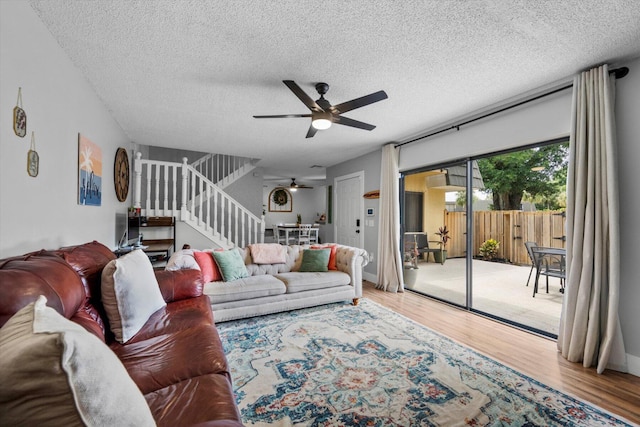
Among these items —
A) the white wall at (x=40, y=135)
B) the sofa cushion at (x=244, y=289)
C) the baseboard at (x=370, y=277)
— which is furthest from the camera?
the baseboard at (x=370, y=277)

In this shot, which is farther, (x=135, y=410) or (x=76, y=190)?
(x=76, y=190)

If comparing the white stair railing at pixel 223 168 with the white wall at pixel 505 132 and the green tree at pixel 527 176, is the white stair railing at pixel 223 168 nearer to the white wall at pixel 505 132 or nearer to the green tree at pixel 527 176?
the white wall at pixel 505 132

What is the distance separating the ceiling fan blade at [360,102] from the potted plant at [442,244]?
10.6 ft

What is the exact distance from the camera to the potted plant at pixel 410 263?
4.74 m

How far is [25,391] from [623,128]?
3631mm

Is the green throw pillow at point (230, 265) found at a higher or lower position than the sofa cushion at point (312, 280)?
higher

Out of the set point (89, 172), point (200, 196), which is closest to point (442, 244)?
point (200, 196)

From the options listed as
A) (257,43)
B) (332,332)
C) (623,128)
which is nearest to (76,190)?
(257,43)

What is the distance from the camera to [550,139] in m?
2.75

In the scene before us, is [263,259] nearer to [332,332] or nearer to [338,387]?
[332,332]

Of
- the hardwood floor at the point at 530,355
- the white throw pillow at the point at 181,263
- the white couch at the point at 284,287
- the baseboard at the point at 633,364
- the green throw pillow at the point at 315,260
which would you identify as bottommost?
the hardwood floor at the point at 530,355

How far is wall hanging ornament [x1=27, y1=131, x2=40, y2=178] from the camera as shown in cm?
174

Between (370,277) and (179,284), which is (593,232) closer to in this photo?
(370,277)

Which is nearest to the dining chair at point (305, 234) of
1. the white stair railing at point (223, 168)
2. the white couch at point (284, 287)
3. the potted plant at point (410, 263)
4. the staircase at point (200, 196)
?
the staircase at point (200, 196)
